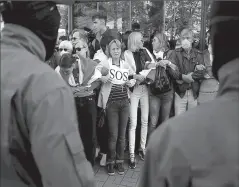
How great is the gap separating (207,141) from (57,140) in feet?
Answer: 1.99

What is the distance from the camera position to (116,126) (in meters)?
4.28

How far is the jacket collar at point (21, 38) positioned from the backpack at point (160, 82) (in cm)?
299

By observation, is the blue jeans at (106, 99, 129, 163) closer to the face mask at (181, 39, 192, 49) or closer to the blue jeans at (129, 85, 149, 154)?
the blue jeans at (129, 85, 149, 154)

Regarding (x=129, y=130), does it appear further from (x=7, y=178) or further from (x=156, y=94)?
(x=7, y=178)

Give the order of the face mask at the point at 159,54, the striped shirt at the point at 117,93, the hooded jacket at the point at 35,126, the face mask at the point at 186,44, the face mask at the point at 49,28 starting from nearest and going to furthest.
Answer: the hooded jacket at the point at 35,126, the face mask at the point at 49,28, the striped shirt at the point at 117,93, the face mask at the point at 186,44, the face mask at the point at 159,54

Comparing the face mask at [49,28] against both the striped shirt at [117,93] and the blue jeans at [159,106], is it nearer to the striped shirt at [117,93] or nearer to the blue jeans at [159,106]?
the striped shirt at [117,93]

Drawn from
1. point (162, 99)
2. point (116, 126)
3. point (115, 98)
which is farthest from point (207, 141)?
point (162, 99)

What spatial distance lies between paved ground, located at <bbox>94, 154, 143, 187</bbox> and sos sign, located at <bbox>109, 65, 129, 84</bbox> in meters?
1.17

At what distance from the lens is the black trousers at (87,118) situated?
3907 millimetres

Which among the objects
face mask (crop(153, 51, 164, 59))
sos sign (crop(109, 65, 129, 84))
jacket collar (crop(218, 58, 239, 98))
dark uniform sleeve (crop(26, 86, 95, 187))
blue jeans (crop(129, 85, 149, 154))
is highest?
jacket collar (crop(218, 58, 239, 98))

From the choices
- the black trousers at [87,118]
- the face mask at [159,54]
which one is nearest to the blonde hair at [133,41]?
the face mask at [159,54]

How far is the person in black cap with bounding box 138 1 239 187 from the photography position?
1093 mm

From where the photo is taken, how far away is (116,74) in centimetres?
421

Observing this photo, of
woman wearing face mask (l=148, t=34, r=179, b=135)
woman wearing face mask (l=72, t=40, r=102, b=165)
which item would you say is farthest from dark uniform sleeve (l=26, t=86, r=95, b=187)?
woman wearing face mask (l=148, t=34, r=179, b=135)
